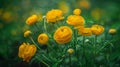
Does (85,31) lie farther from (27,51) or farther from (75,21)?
(27,51)

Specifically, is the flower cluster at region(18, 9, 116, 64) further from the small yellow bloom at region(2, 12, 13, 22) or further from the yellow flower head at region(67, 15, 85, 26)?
the small yellow bloom at region(2, 12, 13, 22)

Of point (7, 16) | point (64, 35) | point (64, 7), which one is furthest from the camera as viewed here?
point (64, 7)

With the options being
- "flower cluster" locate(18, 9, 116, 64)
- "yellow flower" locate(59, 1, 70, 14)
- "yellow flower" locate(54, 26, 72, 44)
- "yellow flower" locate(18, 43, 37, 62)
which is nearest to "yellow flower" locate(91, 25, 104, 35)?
"flower cluster" locate(18, 9, 116, 64)

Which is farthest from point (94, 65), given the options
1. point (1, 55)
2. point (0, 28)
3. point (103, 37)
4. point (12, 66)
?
point (0, 28)

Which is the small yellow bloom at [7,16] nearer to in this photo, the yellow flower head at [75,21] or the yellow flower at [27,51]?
the yellow flower at [27,51]

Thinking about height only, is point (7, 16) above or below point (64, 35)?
below

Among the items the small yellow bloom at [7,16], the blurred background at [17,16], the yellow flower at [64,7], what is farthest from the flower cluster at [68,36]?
the yellow flower at [64,7]

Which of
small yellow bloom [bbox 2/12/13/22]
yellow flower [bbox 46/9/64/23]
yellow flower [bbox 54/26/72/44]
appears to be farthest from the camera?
small yellow bloom [bbox 2/12/13/22]

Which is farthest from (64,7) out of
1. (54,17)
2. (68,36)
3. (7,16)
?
(68,36)

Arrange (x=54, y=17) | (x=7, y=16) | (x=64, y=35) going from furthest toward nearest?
(x=7, y=16)
(x=54, y=17)
(x=64, y=35)

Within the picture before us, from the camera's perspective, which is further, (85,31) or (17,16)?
(17,16)

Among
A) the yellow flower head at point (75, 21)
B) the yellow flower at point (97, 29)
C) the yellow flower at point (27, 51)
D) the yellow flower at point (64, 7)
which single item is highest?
the yellow flower head at point (75, 21)
